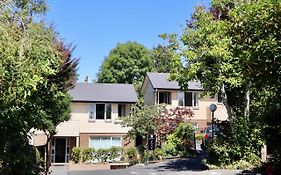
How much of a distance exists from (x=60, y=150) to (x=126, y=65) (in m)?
24.6

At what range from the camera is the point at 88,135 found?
38500 millimetres

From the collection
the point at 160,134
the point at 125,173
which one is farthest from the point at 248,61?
the point at 160,134

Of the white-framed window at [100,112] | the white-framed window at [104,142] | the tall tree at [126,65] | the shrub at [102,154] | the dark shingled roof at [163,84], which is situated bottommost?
the shrub at [102,154]

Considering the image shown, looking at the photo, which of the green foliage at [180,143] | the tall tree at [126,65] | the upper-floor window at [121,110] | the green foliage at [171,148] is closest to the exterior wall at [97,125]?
the upper-floor window at [121,110]

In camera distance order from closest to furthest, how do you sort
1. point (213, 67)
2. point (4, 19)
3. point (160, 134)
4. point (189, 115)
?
point (4, 19) < point (213, 67) < point (160, 134) < point (189, 115)

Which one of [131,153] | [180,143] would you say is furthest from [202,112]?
[180,143]

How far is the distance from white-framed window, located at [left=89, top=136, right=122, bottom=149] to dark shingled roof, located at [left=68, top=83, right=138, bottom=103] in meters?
3.48

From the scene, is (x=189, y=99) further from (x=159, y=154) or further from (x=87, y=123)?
(x=159, y=154)

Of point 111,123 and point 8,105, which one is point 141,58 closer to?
point 111,123

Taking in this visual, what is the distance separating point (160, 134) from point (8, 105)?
2537 centimetres

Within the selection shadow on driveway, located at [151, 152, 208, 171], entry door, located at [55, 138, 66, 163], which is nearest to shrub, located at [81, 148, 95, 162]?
entry door, located at [55, 138, 66, 163]

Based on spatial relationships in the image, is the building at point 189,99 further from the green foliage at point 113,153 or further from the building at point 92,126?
the green foliage at point 113,153

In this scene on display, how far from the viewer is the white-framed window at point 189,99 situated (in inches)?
1612

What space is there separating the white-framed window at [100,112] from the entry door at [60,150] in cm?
346
